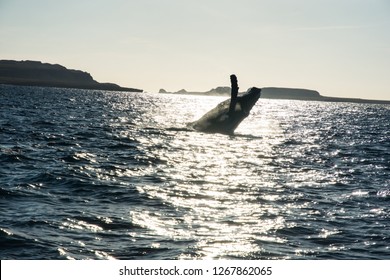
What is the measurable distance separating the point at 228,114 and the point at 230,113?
1.61 ft

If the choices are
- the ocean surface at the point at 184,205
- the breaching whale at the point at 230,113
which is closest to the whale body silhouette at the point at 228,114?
the breaching whale at the point at 230,113

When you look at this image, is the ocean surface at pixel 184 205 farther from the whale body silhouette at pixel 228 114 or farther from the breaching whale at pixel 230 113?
the whale body silhouette at pixel 228 114

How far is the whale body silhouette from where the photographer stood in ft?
127

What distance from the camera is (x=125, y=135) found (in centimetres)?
3588

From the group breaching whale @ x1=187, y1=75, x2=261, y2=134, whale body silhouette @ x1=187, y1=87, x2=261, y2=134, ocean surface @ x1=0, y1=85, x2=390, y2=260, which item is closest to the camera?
ocean surface @ x1=0, y1=85, x2=390, y2=260

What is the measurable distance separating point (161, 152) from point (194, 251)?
1675 centimetres

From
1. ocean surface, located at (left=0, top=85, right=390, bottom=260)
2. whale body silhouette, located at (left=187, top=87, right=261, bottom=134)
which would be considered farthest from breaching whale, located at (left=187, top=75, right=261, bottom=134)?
ocean surface, located at (left=0, top=85, right=390, bottom=260)

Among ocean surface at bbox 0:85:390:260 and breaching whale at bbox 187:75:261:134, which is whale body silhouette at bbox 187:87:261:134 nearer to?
breaching whale at bbox 187:75:261:134

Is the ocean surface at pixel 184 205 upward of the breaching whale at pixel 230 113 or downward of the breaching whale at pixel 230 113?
downward

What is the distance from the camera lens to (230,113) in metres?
38.3

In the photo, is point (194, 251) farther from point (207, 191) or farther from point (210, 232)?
point (207, 191)

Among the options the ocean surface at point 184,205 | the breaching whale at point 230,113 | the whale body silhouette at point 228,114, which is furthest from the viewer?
the whale body silhouette at point 228,114

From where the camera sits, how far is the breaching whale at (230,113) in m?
38.5
